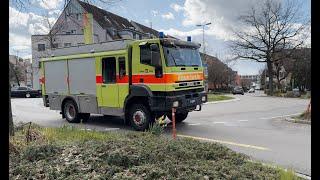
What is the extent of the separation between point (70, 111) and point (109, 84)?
2.79 meters

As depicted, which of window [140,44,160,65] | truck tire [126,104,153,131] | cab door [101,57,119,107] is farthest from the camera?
cab door [101,57,119,107]

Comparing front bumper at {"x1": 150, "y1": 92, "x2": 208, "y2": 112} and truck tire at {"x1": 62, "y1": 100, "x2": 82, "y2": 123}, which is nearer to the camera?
front bumper at {"x1": 150, "y1": 92, "x2": 208, "y2": 112}

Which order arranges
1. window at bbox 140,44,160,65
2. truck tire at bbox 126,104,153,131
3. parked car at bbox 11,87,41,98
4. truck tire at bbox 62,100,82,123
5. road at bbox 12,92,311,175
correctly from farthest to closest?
parked car at bbox 11,87,41,98 → truck tire at bbox 62,100,82,123 → truck tire at bbox 126,104,153,131 → window at bbox 140,44,160,65 → road at bbox 12,92,311,175

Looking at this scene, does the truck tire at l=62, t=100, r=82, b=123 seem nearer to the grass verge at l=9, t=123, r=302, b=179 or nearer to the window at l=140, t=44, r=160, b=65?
the window at l=140, t=44, r=160, b=65

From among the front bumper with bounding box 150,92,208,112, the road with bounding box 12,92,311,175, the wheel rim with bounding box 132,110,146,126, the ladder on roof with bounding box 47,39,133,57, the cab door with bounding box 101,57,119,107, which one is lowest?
the road with bounding box 12,92,311,175

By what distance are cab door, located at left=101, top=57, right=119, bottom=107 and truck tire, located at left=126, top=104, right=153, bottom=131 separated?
2.36ft

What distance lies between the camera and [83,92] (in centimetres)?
1366

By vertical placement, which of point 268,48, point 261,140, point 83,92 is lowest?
point 261,140

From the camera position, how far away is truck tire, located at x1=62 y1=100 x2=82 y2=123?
557 inches

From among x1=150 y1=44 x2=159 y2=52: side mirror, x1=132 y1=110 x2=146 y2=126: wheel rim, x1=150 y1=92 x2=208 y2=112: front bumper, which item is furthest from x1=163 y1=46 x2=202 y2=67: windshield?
x1=132 y1=110 x2=146 y2=126: wheel rim

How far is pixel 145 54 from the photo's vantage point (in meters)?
11.5

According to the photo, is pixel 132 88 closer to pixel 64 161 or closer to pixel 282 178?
pixel 64 161
